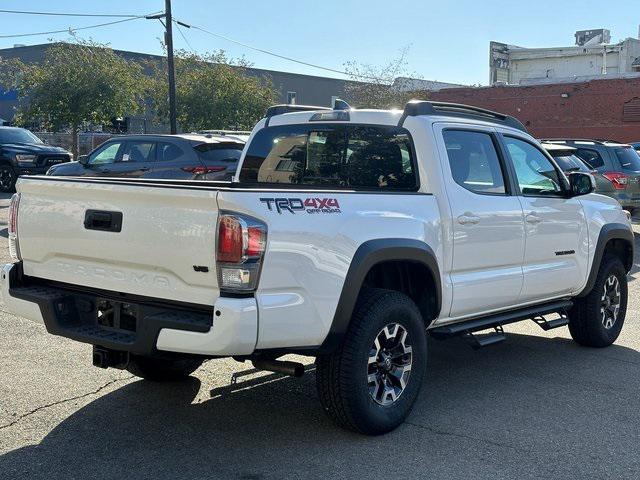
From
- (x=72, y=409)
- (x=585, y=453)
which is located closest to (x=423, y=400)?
(x=585, y=453)

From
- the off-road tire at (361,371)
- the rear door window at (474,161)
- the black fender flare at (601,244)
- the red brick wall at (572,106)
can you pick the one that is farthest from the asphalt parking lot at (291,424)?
the red brick wall at (572,106)

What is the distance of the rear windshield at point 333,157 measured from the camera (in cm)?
543

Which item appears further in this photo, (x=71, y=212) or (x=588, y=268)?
(x=588, y=268)

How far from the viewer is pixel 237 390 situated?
219 inches

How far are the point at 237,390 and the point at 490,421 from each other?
173 cm

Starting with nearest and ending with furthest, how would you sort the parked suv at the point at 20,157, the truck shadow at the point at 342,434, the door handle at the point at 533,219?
the truck shadow at the point at 342,434
the door handle at the point at 533,219
the parked suv at the point at 20,157

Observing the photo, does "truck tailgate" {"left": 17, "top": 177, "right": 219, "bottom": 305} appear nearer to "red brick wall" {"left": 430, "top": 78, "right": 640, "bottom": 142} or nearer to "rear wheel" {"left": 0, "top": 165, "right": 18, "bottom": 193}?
"rear wheel" {"left": 0, "top": 165, "right": 18, "bottom": 193}

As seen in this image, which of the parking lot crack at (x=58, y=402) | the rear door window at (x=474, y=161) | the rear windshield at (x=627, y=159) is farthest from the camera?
the rear windshield at (x=627, y=159)

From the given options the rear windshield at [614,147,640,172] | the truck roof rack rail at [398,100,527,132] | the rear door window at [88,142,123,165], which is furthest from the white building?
the truck roof rack rail at [398,100,527,132]

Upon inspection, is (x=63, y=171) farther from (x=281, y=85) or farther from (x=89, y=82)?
(x=281, y=85)

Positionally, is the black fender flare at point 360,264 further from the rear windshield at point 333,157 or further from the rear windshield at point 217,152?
the rear windshield at point 217,152

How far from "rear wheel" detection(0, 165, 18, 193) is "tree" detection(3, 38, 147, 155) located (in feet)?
25.3

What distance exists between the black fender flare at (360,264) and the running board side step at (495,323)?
0.73 meters

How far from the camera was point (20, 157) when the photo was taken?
21.1m
